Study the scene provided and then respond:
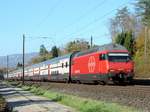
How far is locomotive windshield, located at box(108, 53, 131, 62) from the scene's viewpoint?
3777cm

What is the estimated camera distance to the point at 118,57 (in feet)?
125

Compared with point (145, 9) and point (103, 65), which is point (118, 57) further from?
point (145, 9)

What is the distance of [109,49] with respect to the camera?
38156mm

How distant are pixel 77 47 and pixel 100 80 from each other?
90.1 meters

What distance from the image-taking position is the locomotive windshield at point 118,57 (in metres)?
37.8

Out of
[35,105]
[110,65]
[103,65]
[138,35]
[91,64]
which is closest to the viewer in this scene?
[35,105]

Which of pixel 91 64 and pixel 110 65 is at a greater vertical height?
pixel 91 64

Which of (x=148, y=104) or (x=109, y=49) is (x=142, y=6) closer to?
(x=109, y=49)

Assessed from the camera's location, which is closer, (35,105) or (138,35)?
(35,105)

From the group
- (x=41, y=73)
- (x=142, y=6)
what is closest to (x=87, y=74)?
(x=41, y=73)

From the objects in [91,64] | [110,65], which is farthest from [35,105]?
[91,64]

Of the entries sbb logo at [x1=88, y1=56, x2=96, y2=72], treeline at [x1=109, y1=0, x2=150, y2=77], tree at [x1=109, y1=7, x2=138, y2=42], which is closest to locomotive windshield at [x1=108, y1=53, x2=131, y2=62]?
sbb logo at [x1=88, y1=56, x2=96, y2=72]

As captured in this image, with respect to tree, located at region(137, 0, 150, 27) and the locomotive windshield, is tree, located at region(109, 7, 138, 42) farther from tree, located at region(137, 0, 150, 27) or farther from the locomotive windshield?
the locomotive windshield

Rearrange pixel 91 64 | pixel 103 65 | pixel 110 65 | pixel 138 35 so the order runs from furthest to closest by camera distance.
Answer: pixel 138 35 → pixel 91 64 → pixel 103 65 → pixel 110 65
